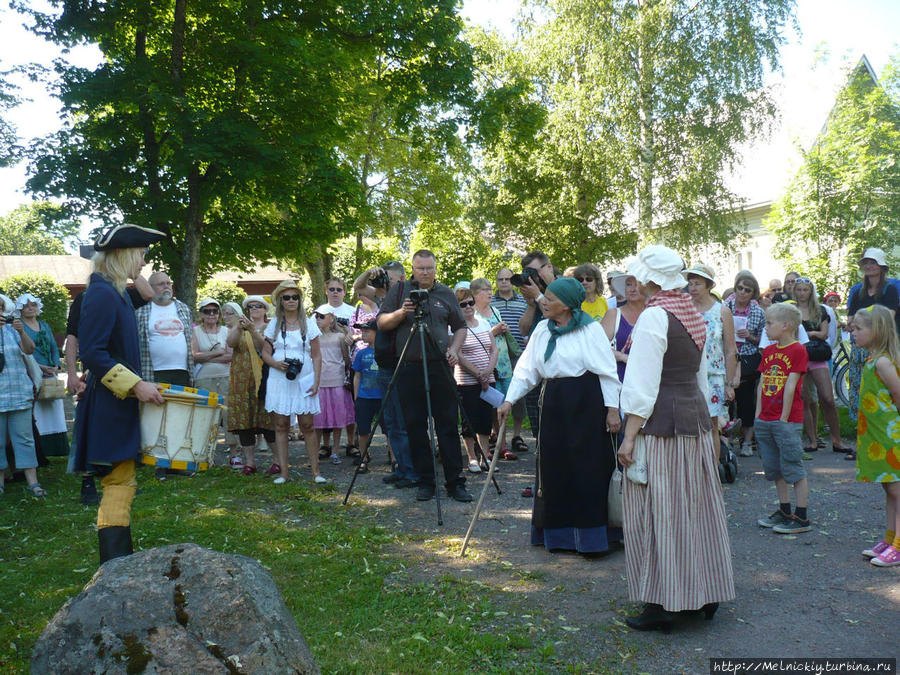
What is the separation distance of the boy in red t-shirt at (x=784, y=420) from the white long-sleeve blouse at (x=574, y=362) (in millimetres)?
1570

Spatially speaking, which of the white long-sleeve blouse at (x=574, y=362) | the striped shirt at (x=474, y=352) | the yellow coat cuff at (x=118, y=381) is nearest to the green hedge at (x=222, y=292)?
the striped shirt at (x=474, y=352)

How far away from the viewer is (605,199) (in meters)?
28.1

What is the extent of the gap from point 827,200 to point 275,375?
20499 millimetres

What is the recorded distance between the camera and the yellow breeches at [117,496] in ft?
13.8

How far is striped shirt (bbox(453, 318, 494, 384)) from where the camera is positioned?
8.56m

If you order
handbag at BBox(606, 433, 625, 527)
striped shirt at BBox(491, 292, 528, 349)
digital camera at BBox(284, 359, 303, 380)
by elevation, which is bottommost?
handbag at BBox(606, 433, 625, 527)

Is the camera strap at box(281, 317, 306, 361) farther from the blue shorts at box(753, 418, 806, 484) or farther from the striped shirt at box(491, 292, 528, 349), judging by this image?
the blue shorts at box(753, 418, 806, 484)

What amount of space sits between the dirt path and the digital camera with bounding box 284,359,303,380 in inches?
54.9

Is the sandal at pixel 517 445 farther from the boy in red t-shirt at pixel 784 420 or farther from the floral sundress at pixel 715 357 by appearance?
the boy in red t-shirt at pixel 784 420

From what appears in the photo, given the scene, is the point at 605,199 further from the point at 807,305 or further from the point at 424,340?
the point at 424,340

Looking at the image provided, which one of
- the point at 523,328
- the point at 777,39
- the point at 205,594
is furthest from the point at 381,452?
the point at 777,39

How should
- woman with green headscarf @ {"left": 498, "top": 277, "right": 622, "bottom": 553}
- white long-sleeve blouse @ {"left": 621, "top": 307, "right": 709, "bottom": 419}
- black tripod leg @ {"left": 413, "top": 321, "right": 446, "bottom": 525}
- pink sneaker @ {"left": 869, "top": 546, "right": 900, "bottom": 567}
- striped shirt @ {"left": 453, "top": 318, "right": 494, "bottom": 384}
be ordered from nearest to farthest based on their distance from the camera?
1. white long-sleeve blouse @ {"left": 621, "top": 307, "right": 709, "bottom": 419}
2. pink sneaker @ {"left": 869, "top": 546, "right": 900, "bottom": 567}
3. woman with green headscarf @ {"left": 498, "top": 277, "right": 622, "bottom": 553}
4. black tripod leg @ {"left": 413, "top": 321, "right": 446, "bottom": 525}
5. striped shirt @ {"left": 453, "top": 318, "right": 494, "bottom": 384}

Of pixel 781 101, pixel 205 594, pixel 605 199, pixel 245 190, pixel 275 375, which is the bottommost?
pixel 205 594

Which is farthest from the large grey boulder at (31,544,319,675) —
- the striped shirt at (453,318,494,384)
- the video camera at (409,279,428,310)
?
the striped shirt at (453,318,494,384)
